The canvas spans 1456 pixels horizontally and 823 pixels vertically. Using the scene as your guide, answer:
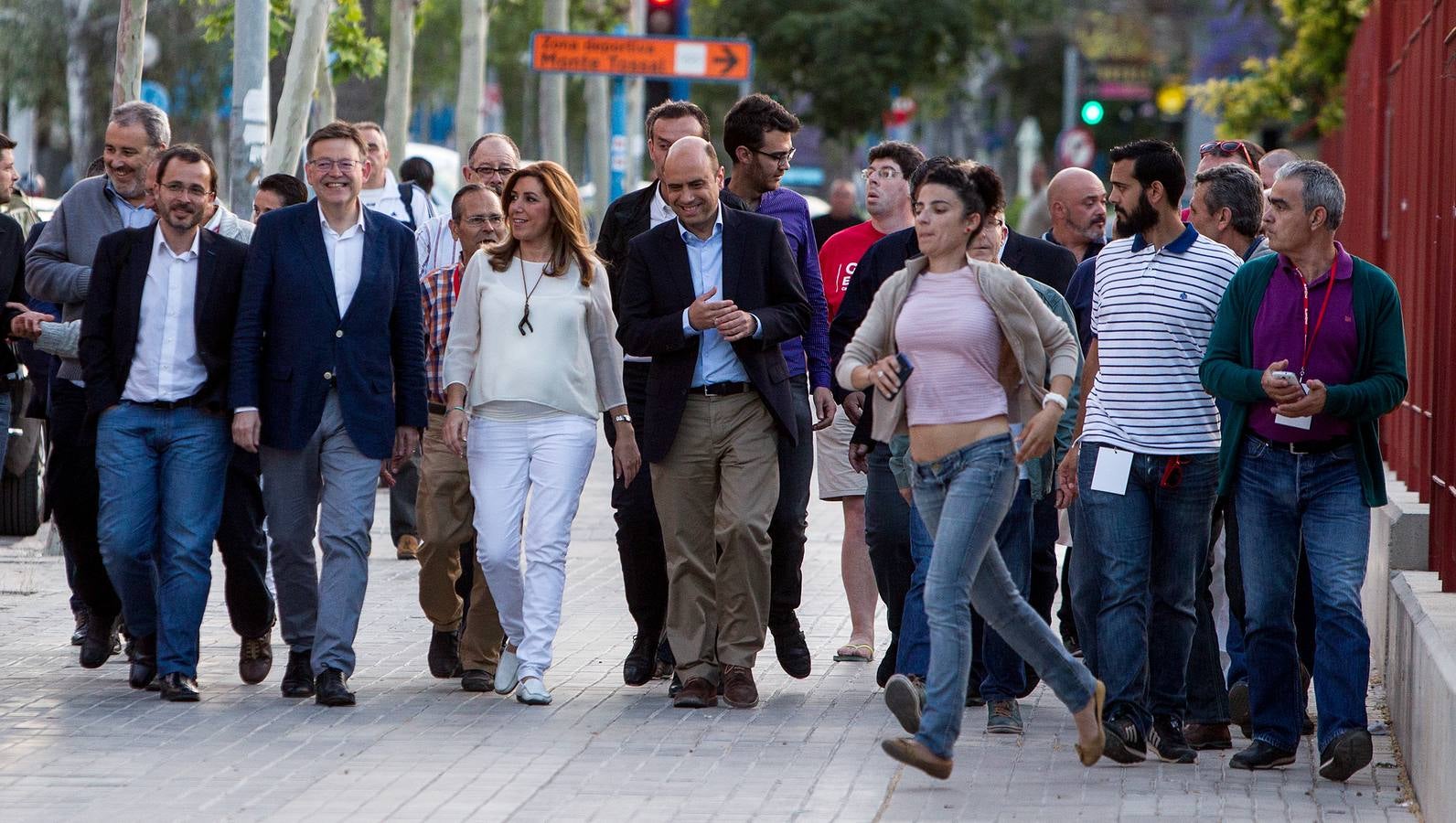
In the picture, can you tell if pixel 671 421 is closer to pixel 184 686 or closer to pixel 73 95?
pixel 184 686

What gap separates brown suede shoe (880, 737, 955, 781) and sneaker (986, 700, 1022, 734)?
1026mm

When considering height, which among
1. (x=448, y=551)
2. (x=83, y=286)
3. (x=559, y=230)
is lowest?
(x=448, y=551)

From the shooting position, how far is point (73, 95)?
1565 inches

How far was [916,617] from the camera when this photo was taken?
8000mm

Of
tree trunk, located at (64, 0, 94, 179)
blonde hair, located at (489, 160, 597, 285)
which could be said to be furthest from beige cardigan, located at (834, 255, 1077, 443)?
tree trunk, located at (64, 0, 94, 179)

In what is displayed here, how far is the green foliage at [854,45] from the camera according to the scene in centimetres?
4131

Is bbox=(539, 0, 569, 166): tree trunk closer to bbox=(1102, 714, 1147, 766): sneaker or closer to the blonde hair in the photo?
the blonde hair

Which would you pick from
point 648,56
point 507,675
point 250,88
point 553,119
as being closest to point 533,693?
point 507,675

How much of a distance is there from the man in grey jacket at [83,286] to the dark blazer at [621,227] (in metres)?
1.74

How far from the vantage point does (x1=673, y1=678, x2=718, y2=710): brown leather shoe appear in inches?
321

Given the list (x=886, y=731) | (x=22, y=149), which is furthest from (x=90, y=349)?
(x=22, y=149)

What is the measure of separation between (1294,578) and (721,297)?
2284 mm

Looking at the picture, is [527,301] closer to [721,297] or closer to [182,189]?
[721,297]

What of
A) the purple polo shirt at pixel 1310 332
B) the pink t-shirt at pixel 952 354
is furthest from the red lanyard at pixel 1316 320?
the pink t-shirt at pixel 952 354
